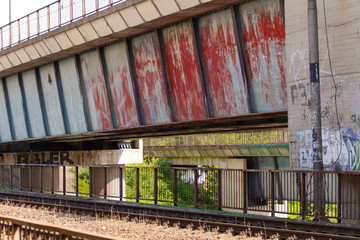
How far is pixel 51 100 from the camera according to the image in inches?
1040

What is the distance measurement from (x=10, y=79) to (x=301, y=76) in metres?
19.8

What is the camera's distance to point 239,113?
17328 mm

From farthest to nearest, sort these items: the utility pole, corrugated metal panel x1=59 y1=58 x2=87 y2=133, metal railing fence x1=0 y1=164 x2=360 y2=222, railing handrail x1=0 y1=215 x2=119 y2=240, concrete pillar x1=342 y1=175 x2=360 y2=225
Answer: corrugated metal panel x1=59 y1=58 x2=87 y2=133 < the utility pole < metal railing fence x1=0 y1=164 x2=360 y2=222 < concrete pillar x1=342 y1=175 x2=360 y2=225 < railing handrail x1=0 y1=215 x2=119 y2=240

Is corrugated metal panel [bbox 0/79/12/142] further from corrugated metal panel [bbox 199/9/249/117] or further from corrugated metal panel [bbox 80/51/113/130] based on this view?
corrugated metal panel [bbox 199/9/249/117]

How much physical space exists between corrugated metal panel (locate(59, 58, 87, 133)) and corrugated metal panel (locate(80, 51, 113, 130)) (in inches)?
23.2

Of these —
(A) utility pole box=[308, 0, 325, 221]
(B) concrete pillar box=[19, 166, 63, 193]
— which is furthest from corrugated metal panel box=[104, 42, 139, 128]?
(A) utility pole box=[308, 0, 325, 221]

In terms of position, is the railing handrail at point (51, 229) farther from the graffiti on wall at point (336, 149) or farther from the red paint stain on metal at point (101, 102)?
the red paint stain on metal at point (101, 102)

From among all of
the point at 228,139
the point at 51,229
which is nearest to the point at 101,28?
the point at 51,229

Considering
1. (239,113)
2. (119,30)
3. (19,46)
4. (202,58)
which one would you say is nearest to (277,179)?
(239,113)

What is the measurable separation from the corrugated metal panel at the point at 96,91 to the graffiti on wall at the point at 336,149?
1050cm

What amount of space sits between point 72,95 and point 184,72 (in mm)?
7950

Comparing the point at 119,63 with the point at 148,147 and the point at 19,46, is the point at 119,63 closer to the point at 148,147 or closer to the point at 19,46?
the point at 19,46

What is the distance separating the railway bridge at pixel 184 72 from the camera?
14258 millimetres

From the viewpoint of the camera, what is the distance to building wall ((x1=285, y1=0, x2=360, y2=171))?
13.8 m
